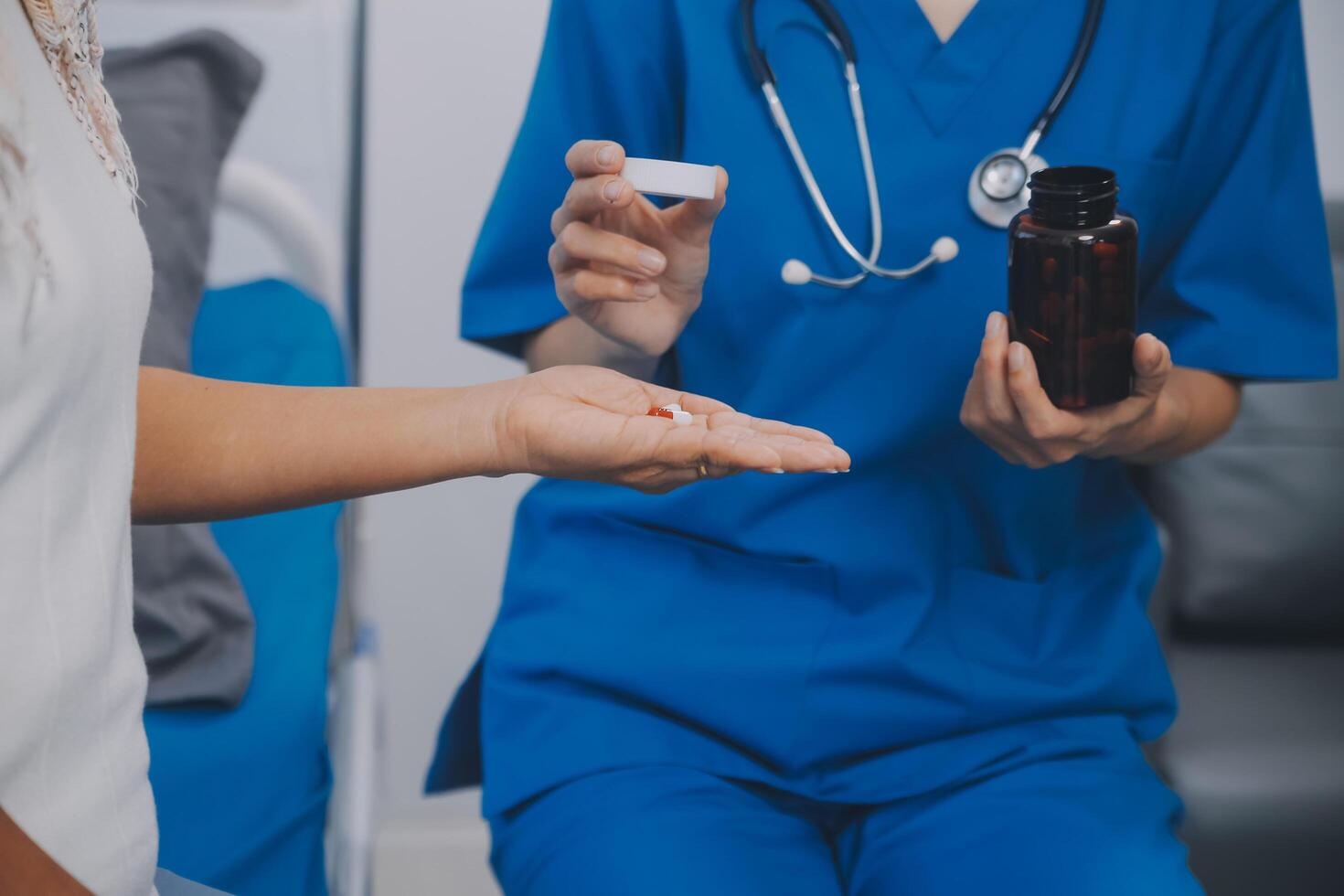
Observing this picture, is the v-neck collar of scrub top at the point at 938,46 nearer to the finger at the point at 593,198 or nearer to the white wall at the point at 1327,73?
the finger at the point at 593,198

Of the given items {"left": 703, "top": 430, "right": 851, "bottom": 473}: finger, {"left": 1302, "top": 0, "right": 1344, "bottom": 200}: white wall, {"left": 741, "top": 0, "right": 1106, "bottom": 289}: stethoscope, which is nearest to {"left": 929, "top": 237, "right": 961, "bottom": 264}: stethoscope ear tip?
{"left": 741, "top": 0, "right": 1106, "bottom": 289}: stethoscope

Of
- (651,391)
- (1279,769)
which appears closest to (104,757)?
(651,391)

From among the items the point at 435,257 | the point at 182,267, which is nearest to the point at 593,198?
the point at 182,267

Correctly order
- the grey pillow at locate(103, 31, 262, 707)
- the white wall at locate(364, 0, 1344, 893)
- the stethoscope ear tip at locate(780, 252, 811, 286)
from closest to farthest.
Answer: the stethoscope ear tip at locate(780, 252, 811, 286) < the grey pillow at locate(103, 31, 262, 707) < the white wall at locate(364, 0, 1344, 893)

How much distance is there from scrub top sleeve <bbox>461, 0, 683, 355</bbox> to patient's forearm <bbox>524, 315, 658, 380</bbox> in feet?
0.04

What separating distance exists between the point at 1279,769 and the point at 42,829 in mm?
923

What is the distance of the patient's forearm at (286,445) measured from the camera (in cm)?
68

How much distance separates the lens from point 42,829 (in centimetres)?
50

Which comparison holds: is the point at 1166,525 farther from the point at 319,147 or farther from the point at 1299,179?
the point at 319,147

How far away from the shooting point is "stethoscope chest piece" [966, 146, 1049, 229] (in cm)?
80

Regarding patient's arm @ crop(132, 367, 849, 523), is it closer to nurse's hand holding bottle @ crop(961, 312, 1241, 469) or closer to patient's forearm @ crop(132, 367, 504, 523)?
patient's forearm @ crop(132, 367, 504, 523)

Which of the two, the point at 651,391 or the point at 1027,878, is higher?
the point at 651,391

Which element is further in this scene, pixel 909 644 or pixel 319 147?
pixel 319 147

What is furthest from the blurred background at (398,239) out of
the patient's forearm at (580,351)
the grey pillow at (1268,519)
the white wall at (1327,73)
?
the patient's forearm at (580,351)
